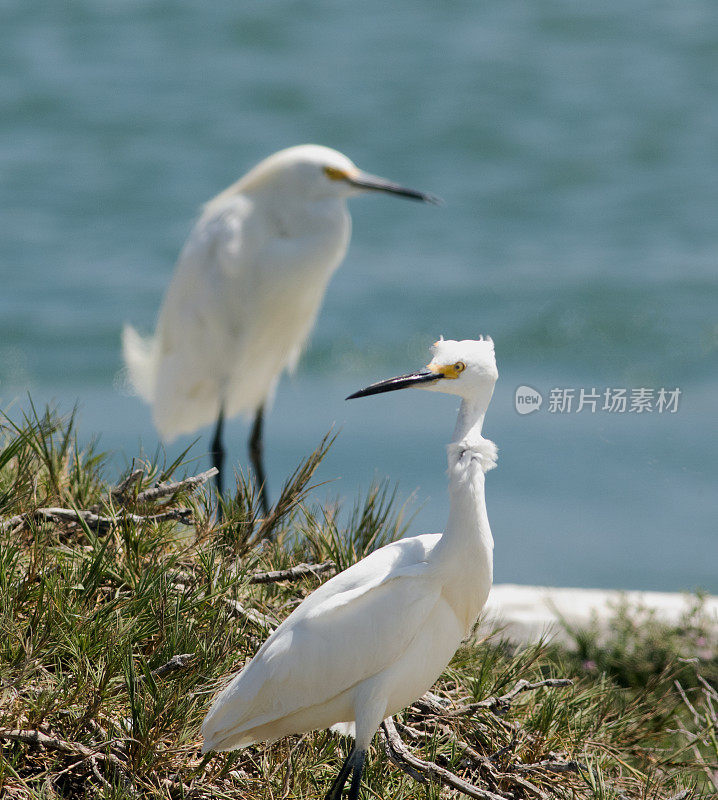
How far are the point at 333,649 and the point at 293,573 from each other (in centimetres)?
68

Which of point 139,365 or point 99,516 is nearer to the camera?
point 99,516

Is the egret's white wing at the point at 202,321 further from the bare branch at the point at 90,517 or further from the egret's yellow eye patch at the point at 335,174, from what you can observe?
the bare branch at the point at 90,517

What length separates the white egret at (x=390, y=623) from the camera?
2.07 metres

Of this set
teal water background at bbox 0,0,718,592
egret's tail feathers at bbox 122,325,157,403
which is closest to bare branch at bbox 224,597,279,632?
egret's tail feathers at bbox 122,325,157,403

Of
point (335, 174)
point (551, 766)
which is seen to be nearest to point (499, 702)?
point (551, 766)

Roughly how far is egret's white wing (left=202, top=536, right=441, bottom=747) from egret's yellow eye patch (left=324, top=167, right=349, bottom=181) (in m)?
3.28

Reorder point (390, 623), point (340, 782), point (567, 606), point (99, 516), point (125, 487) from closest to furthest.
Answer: point (390, 623), point (340, 782), point (99, 516), point (125, 487), point (567, 606)

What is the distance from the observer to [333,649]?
2.08 meters

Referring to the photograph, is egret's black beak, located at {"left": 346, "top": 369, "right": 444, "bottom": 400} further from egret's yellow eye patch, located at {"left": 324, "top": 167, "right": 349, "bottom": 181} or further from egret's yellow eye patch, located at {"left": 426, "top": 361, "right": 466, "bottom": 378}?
egret's yellow eye patch, located at {"left": 324, "top": 167, "right": 349, "bottom": 181}

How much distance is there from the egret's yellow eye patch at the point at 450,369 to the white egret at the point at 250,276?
3.06 m

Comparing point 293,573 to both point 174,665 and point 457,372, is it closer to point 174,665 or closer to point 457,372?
point 174,665

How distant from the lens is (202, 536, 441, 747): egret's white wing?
2.07m

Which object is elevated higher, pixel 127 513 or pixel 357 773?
pixel 127 513

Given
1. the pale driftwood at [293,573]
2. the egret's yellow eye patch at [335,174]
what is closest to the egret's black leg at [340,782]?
the pale driftwood at [293,573]
